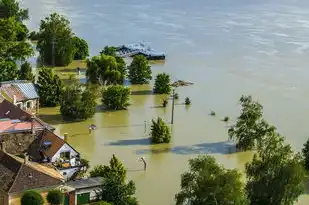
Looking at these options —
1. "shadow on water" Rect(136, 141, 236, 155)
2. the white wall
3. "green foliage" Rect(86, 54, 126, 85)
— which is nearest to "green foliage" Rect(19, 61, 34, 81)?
"green foliage" Rect(86, 54, 126, 85)

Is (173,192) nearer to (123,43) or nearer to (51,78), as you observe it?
(51,78)

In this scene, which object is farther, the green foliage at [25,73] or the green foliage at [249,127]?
the green foliage at [25,73]

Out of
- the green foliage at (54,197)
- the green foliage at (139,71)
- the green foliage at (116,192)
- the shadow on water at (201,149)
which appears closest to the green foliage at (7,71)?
the green foliage at (139,71)

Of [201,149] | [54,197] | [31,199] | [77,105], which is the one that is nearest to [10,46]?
[77,105]

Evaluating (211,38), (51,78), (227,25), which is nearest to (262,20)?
(227,25)

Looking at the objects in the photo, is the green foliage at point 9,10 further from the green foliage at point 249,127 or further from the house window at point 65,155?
the house window at point 65,155
